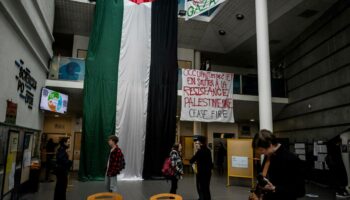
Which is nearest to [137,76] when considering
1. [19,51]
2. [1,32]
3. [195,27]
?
[195,27]

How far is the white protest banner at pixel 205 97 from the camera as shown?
11.8 meters

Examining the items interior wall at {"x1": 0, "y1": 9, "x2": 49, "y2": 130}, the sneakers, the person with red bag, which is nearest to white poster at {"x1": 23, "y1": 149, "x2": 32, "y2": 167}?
interior wall at {"x1": 0, "y1": 9, "x2": 49, "y2": 130}

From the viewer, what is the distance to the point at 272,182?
2.29 meters

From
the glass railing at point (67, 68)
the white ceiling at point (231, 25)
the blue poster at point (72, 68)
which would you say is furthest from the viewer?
the white ceiling at point (231, 25)

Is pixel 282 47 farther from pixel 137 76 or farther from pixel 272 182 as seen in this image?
pixel 272 182

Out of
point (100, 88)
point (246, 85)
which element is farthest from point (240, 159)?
point (100, 88)

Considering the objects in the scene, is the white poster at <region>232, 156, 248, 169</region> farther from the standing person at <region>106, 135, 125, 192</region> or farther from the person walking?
the standing person at <region>106, 135, 125, 192</region>

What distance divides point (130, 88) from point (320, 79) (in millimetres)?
8676

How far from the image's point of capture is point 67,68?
1121 centimetres

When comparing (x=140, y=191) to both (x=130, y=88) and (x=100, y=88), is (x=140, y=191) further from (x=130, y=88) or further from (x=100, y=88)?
(x=100, y=88)

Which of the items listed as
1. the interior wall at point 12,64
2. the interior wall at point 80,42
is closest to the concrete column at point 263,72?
the interior wall at point 12,64

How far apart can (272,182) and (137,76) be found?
382 inches

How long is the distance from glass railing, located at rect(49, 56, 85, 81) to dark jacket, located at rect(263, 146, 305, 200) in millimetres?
10320

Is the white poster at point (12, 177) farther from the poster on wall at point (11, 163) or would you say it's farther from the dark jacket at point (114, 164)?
the dark jacket at point (114, 164)
